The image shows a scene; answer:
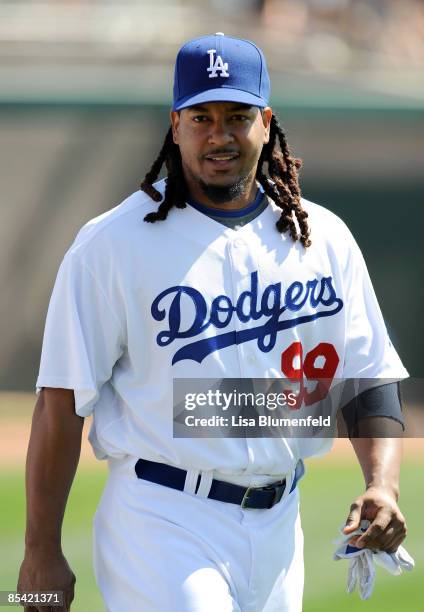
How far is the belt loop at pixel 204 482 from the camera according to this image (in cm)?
296

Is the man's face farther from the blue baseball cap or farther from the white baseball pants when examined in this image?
the white baseball pants

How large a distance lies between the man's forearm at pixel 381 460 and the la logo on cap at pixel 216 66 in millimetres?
981

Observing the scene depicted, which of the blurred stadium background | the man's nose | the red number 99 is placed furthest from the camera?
the blurred stadium background

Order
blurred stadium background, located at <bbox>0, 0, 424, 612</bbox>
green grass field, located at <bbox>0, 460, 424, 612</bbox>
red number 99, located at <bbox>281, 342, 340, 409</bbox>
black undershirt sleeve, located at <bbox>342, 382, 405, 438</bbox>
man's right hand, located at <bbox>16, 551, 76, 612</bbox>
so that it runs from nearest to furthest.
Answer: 1. man's right hand, located at <bbox>16, 551, 76, 612</bbox>
2. red number 99, located at <bbox>281, 342, 340, 409</bbox>
3. black undershirt sleeve, located at <bbox>342, 382, 405, 438</bbox>
4. green grass field, located at <bbox>0, 460, 424, 612</bbox>
5. blurred stadium background, located at <bbox>0, 0, 424, 612</bbox>

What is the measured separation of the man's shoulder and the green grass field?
103 inches

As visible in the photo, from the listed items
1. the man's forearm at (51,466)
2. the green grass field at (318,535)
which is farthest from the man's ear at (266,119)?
the green grass field at (318,535)

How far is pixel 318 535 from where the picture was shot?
634cm

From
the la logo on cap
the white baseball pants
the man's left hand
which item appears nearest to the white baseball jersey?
the white baseball pants

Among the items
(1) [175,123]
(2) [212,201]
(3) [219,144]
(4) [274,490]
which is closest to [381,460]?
(4) [274,490]

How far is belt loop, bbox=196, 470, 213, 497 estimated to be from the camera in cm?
296

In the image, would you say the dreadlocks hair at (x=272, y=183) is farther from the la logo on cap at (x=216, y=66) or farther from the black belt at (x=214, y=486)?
the black belt at (x=214, y=486)

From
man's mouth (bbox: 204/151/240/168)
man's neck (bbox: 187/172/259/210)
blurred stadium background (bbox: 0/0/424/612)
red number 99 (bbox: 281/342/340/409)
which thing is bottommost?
red number 99 (bbox: 281/342/340/409)

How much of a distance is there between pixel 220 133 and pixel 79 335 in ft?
1.98

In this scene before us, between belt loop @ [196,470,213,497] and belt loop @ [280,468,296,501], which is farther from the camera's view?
belt loop @ [280,468,296,501]
